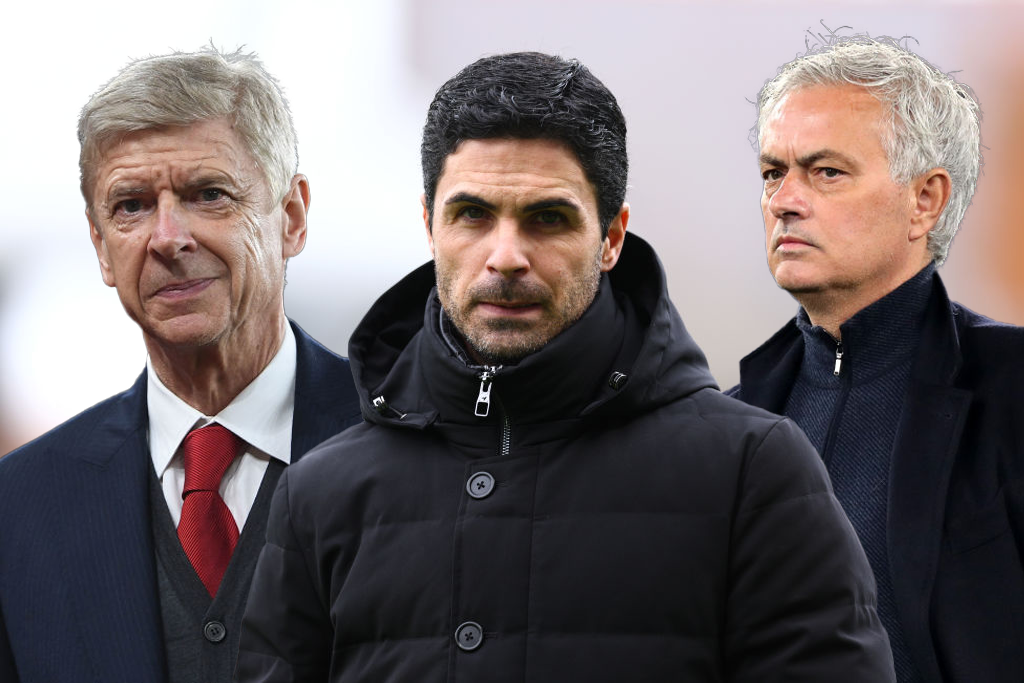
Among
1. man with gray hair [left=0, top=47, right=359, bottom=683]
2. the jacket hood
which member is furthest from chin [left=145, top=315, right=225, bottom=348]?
the jacket hood

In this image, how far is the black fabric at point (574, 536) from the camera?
187 centimetres

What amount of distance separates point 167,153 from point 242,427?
53 cm

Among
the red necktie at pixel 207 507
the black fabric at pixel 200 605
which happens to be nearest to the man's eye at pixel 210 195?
the red necktie at pixel 207 507

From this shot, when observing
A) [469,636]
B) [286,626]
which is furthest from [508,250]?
[286,626]

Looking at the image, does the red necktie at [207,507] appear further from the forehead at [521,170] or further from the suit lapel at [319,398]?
the forehead at [521,170]

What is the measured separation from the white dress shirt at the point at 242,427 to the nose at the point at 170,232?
27 centimetres

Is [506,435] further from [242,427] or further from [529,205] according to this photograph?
[242,427]

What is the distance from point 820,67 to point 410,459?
1233mm

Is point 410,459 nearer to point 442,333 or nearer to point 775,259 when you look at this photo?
point 442,333

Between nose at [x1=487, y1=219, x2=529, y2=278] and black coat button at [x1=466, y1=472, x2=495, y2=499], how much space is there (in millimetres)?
285

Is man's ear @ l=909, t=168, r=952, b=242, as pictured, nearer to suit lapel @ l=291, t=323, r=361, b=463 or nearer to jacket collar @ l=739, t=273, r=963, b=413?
jacket collar @ l=739, t=273, r=963, b=413

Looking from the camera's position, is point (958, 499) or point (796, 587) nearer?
point (796, 587)

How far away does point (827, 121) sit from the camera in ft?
8.95

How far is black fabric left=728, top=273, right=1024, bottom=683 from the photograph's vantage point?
7.72 ft
